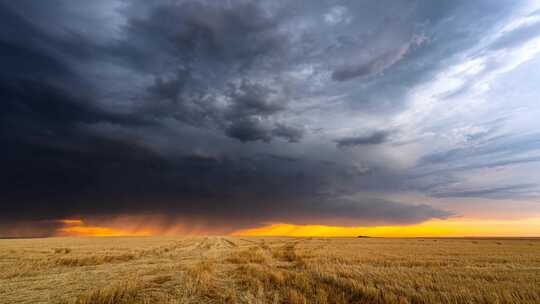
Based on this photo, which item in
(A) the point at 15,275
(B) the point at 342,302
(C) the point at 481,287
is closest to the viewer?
(B) the point at 342,302

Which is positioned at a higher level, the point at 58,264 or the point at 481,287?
the point at 481,287

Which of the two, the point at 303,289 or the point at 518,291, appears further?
the point at 303,289

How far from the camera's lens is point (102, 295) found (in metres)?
11.4

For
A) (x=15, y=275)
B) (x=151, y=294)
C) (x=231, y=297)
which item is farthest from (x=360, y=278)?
(x=15, y=275)

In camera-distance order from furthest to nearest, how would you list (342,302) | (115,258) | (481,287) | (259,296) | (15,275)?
(115,258) → (15,275) → (481,287) → (259,296) → (342,302)

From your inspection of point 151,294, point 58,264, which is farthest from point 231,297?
point 58,264

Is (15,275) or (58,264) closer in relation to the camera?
(15,275)

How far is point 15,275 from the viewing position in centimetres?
1922

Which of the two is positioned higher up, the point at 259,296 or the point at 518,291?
the point at 518,291

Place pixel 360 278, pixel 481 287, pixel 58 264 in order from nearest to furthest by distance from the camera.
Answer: pixel 481 287, pixel 360 278, pixel 58 264

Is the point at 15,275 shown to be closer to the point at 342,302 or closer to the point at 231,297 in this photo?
the point at 231,297

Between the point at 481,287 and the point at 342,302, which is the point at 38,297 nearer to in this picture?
the point at 342,302

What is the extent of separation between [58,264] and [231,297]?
20924 mm

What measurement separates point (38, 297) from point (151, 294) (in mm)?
4975
